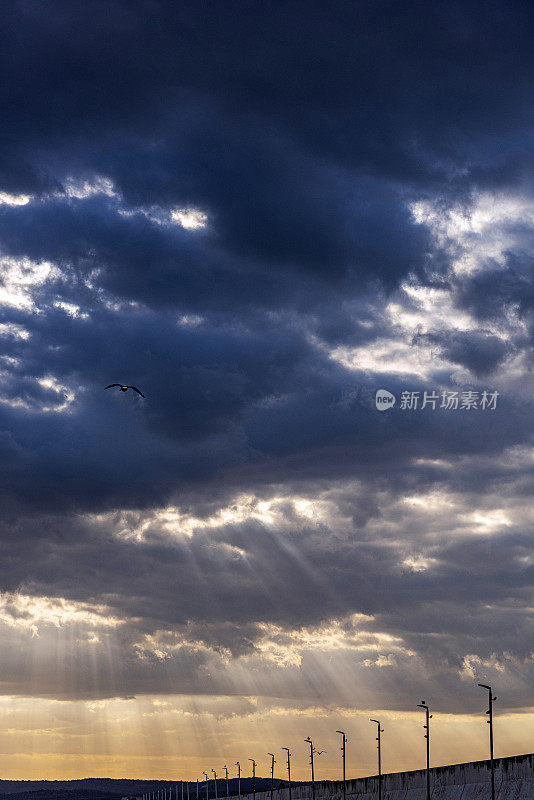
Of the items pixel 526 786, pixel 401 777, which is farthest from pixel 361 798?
pixel 526 786

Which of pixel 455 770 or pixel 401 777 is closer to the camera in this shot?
pixel 455 770

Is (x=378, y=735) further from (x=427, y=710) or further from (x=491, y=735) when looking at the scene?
(x=491, y=735)

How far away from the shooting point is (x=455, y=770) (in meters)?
155

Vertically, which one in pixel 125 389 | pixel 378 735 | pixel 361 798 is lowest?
pixel 361 798

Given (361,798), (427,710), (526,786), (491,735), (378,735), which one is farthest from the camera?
Answer: (361,798)

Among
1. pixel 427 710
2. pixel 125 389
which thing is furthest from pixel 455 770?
pixel 125 389

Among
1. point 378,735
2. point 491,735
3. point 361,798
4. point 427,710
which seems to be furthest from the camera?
point 361,798

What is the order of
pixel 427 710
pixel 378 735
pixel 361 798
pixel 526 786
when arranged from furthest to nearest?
pixel 361 798 → pixel 378 735 → pixel 427 710 → pixel 526 786

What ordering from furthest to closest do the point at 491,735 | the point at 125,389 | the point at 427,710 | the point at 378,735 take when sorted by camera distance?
the point at 378,735 → the point at 427,710 → the point at 491,735 → the point at 125,389

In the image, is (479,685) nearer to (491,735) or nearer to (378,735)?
(491,735)

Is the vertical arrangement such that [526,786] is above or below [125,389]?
below

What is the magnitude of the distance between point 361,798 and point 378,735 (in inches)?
1213

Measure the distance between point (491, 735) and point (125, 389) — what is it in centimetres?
5737

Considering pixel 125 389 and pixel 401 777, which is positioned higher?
pixel 125 389
